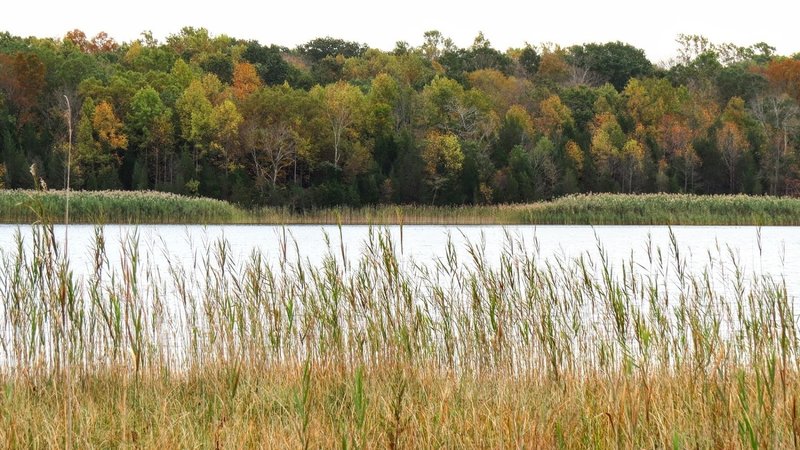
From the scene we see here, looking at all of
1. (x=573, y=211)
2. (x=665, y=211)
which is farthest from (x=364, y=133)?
(x=665, y=211)

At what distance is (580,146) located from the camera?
2566 inches

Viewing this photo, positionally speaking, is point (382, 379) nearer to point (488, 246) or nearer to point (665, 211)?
point (488, 246)

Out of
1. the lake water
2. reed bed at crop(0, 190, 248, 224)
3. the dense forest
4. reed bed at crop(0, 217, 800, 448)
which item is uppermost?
the dense forest

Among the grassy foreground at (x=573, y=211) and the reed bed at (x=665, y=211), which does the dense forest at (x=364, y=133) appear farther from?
the reed bed at (x=665, y=211)

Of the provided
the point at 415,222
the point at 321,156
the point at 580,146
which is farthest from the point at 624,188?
the point at 415,222

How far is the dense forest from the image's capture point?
56.0 metres

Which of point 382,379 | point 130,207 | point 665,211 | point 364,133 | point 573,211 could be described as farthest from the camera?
point 364,133

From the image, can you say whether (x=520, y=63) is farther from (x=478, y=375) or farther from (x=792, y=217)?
(x=478, y=375)

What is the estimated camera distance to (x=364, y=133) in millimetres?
63094

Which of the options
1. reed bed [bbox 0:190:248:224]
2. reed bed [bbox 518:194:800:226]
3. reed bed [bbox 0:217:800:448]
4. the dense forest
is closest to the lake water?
reed bed [bbox 0:190:248:224]

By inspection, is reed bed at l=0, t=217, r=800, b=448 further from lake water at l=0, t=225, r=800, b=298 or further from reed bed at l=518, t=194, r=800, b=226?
Answer: reed bed at l=518, t=194, r=800, b=226

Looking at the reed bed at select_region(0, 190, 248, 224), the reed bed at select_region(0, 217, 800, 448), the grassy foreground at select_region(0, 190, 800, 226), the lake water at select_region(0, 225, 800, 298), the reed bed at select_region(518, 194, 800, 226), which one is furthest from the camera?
the reed bed at select_region(518, 194, 800, 226)

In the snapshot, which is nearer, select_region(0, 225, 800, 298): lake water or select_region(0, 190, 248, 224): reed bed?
select_region(0, 225, 800, 298): lake water

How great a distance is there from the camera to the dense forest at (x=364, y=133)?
56.0m
